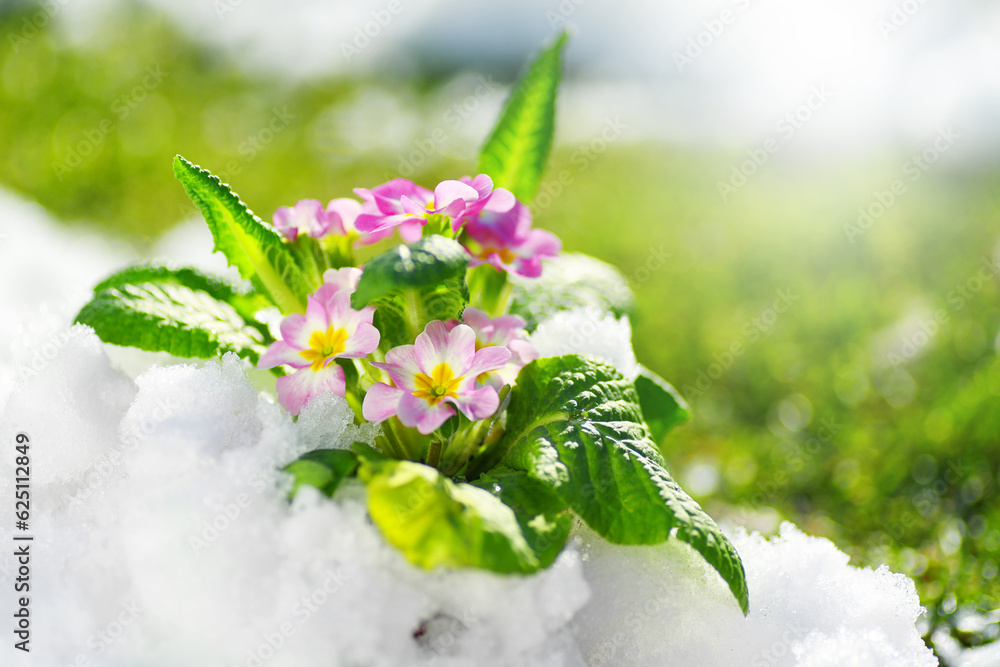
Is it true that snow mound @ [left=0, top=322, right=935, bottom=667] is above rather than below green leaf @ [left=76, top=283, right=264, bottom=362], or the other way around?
below

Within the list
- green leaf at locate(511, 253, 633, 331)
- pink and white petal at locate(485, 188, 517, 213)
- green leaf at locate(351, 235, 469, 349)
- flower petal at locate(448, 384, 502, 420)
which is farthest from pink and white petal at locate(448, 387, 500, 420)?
green leaf at locate(511, 253, 633, 331)

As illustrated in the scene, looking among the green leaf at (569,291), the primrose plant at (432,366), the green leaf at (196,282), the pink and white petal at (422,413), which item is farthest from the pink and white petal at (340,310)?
the green leaf at (569,291)

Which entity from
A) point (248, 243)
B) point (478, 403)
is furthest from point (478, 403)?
point (248, 243)

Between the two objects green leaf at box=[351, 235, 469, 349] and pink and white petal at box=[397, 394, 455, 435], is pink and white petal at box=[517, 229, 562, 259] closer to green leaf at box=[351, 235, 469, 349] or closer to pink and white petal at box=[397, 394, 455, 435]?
green leaf at box=[351, 235, 469, 349]

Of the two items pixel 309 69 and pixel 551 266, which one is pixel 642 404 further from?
pixel 309 69

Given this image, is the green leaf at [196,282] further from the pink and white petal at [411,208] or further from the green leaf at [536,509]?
the green leaf at [536,509]
